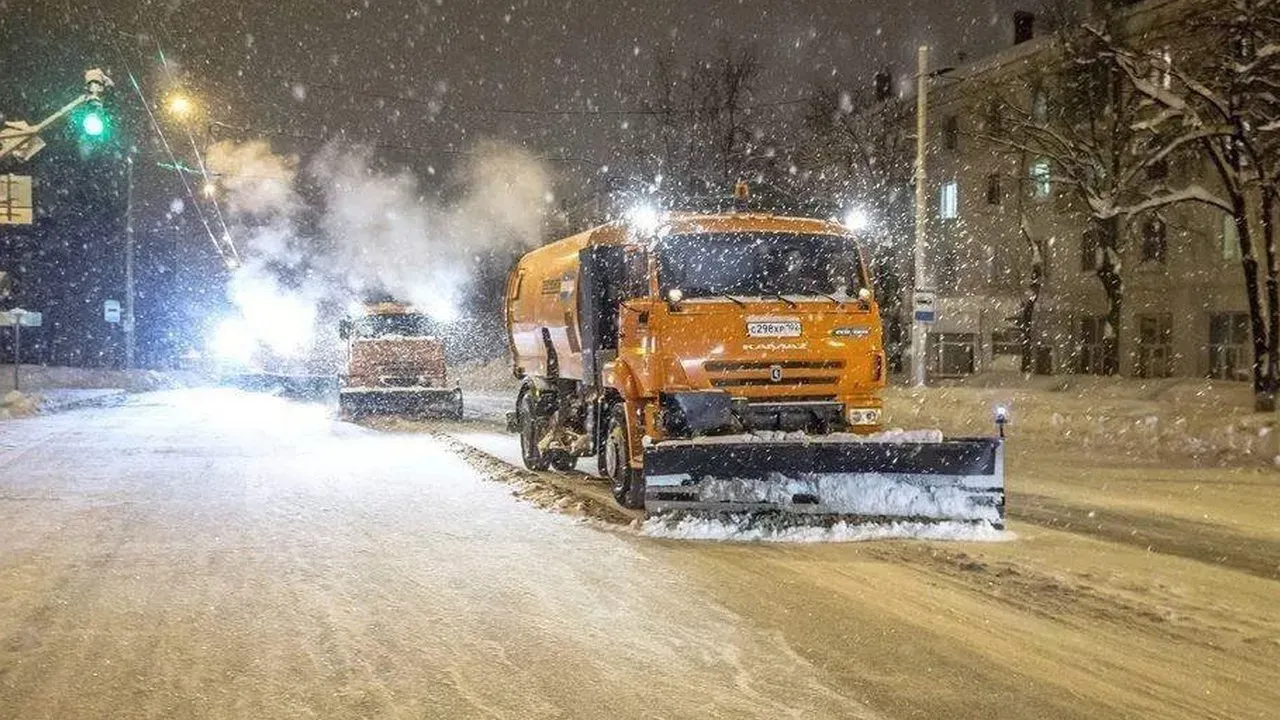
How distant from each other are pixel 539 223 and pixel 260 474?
2263cm

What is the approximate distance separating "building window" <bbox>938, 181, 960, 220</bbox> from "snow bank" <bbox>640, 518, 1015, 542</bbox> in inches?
1579

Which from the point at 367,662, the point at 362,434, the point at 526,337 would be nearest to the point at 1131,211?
A: the point at 526,337

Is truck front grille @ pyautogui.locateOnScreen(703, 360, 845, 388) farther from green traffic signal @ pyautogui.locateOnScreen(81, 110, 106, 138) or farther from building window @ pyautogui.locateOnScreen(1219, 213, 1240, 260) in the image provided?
building window @ pyautogui.locateOnScreen(1219, 213, 1240, 260)

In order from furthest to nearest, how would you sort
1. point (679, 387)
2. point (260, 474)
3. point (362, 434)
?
point (362, 434)
point (260, 474)
point (679, 387)

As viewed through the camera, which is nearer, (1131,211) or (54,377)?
(1131,211)

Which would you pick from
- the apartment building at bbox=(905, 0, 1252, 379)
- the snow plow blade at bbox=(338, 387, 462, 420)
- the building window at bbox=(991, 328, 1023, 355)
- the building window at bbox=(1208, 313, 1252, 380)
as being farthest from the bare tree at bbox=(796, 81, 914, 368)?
the snow plow blade at bbox=(338, 387, 462, 420)

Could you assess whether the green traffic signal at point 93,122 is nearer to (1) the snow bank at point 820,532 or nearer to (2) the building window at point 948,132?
(1) the snow bank at point 820,532

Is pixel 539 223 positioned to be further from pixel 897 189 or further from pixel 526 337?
pixel 526 337

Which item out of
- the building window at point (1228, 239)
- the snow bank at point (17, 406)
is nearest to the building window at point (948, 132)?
the building window at point (1228, 239)

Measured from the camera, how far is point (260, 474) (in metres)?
14.2

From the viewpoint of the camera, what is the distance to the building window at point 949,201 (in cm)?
4744

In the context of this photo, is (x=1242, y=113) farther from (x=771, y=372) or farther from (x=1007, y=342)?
(x=1007, y=342)

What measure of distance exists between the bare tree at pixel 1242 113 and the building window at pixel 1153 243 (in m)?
16.1

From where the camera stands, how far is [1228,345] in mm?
35531
